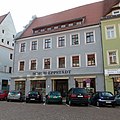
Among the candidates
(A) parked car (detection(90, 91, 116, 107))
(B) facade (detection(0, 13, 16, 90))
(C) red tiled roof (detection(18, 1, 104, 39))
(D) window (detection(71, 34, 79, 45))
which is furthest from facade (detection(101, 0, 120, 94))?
(B) facade (detection(0, 13, 16, 90))

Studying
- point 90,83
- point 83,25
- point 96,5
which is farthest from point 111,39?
point 96,5

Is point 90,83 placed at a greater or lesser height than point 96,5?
lesser

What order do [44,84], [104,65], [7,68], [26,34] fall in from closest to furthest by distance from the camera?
1. [104,65]
2. [44,84]
3. [26,34]
4. [7,68]

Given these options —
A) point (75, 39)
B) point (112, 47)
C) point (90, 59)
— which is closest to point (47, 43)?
point (75, 39)

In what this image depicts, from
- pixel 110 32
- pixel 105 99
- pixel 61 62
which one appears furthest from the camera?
pixel 61 62

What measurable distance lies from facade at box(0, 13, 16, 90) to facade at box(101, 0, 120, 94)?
24335 mm

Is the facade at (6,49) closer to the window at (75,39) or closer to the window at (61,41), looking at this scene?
the window at (61,41)

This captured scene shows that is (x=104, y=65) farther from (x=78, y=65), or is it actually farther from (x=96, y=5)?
(x=96, y=5)

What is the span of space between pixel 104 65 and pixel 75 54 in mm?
4705

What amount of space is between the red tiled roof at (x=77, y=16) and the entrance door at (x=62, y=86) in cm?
928

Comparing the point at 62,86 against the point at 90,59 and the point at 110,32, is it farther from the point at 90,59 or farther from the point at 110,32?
the point at 110,32

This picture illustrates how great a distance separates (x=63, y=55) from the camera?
91.5 feet

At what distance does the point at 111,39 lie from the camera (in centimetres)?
2478

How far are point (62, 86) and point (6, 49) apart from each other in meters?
21.6
